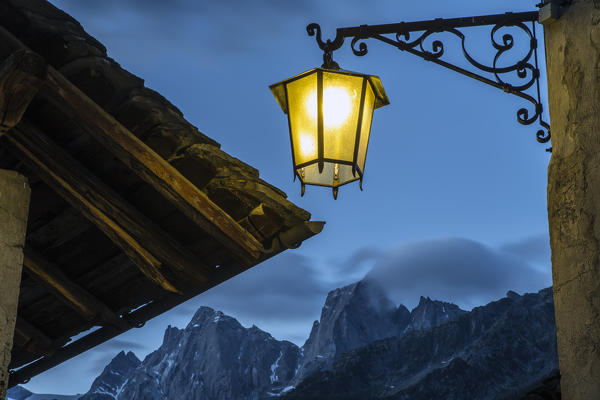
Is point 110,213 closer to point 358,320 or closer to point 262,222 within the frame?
point 262,222

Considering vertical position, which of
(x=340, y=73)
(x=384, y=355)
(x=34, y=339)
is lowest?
(x=34, y=339)

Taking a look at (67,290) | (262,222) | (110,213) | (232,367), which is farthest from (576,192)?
(232,367)

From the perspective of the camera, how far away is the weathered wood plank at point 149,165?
348 centimetres

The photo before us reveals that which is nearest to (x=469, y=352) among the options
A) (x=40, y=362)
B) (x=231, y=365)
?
(x=231, y=365)

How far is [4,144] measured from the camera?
3.93 m

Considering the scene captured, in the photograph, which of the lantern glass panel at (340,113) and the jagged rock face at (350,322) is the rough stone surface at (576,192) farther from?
the jagged rock face at (350,322)

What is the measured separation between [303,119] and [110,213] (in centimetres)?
151

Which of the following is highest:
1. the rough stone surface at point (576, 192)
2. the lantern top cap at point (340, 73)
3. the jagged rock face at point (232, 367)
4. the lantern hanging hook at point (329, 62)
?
the jagged rock face at point (232, 367)

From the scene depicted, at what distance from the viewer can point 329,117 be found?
126 inches

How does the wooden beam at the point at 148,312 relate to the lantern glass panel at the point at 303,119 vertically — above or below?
below

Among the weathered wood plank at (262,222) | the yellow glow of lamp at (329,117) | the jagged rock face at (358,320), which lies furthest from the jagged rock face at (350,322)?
the yellow glow of lamp at (329,117)

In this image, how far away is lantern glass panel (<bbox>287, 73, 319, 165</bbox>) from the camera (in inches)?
126

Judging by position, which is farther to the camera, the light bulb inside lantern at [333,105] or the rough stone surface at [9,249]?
the rough stone surface at [9,249]

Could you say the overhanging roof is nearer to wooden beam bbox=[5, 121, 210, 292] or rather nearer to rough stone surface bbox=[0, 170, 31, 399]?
wooden beam bbox=[5, 121, 210, 292]
